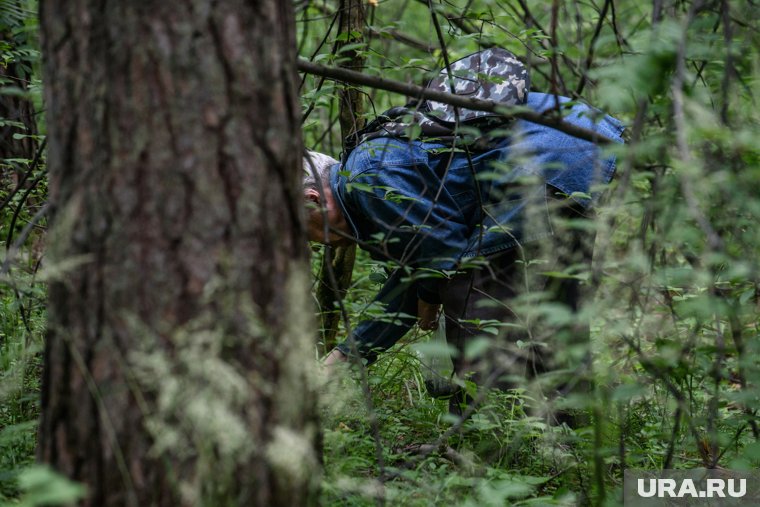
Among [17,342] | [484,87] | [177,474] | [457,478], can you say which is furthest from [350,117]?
[177,474]

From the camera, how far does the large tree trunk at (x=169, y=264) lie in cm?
129

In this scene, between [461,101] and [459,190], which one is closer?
[461,101]

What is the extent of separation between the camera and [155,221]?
1.30 meters

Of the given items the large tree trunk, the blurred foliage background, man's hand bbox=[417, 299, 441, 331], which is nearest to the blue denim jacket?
the blurred foliage background

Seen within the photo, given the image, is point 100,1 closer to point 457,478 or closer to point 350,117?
point 457,478

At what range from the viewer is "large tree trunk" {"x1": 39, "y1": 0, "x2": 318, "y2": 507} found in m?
1.29

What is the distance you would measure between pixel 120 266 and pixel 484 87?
1936 millimetres

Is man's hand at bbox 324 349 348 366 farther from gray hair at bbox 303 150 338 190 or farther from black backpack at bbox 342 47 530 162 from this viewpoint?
black backpack at bbox 342 47 530 162

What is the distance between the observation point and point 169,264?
1.30m

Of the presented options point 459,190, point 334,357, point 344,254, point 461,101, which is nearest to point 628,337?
point 461,101

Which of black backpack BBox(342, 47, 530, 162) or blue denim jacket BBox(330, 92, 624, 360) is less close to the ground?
black backpack BBox(342, 47, 530, 162)

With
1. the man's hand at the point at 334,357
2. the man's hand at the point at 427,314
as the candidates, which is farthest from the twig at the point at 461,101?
the man's hand at the point at 427,314

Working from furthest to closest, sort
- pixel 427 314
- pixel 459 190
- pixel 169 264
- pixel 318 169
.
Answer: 1. pixel 427 314
2. pixel 318 169
3. pixel 459 190
4. pixel 169 264

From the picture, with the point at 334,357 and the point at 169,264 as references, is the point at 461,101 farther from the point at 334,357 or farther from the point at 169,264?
the point at 334,357
